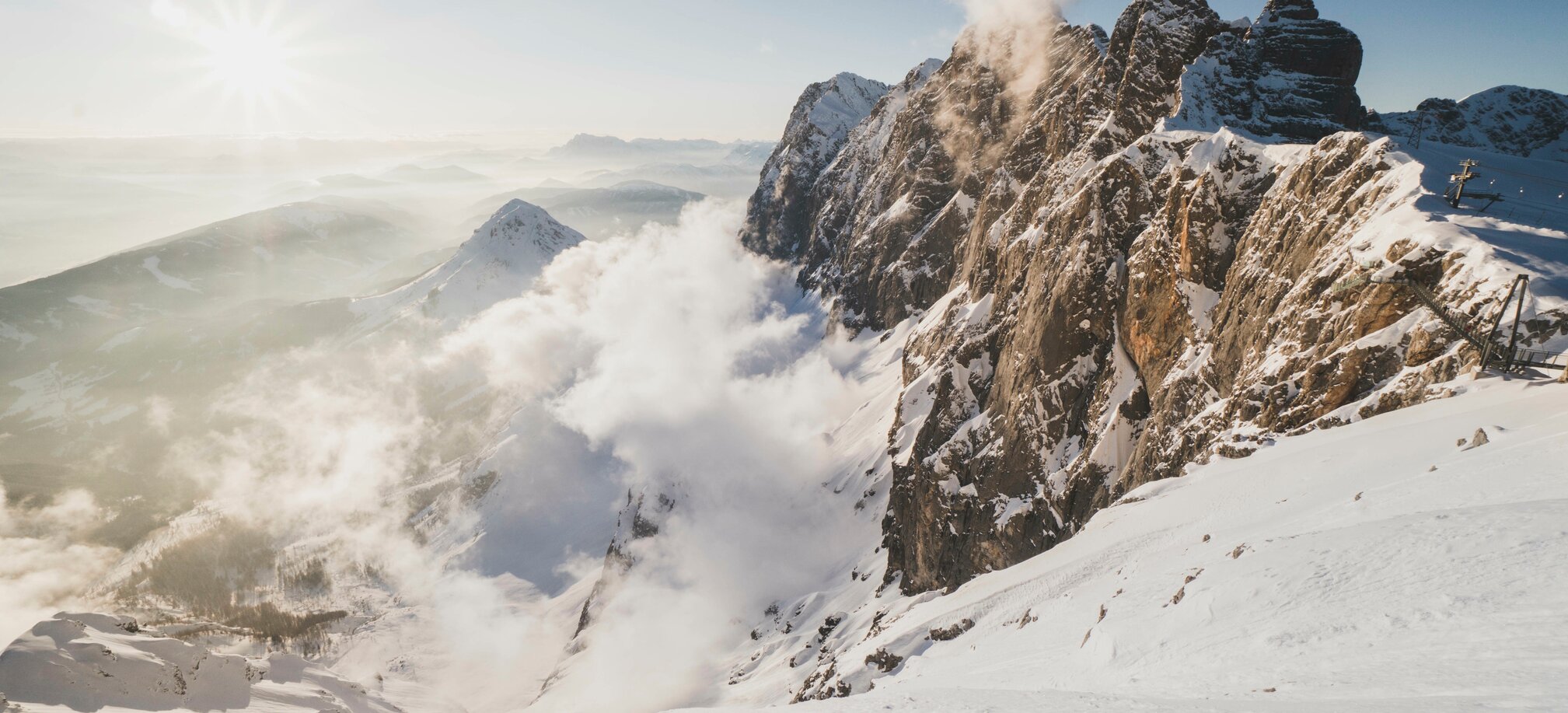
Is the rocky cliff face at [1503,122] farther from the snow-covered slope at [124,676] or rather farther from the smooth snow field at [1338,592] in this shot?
the snow-covered slope at [124,676]

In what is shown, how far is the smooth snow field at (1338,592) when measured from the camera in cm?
1002

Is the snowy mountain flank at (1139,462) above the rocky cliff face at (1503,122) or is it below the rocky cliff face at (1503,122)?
below

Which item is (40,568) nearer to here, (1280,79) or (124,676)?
(124,676)

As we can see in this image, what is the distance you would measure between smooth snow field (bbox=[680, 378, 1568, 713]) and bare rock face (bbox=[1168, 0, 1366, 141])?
36.5 m

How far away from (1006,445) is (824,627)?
111 ft

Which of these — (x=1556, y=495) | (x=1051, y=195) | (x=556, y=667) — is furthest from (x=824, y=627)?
(x=556, y=667)

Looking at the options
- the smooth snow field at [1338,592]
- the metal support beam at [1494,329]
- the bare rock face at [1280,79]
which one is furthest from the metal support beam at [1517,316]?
the bare rock face at [1280,79]

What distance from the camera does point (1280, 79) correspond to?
169 ft

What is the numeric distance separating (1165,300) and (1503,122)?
68598mm

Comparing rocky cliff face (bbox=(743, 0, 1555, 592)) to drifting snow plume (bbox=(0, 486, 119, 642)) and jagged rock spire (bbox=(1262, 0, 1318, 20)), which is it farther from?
drifting snow plume (bbox=(0, 486, 119, 642))

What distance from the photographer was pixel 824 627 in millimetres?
77812

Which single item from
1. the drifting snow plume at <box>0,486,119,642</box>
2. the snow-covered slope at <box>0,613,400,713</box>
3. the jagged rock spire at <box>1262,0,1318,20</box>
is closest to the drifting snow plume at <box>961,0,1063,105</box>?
the jagged rock spire at <box>1262,0,1318,20</box>

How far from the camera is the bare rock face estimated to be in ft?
162

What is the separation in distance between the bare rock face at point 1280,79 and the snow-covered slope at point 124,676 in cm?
9831
